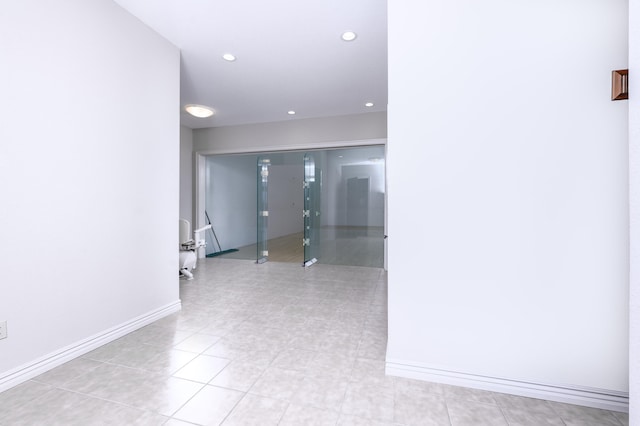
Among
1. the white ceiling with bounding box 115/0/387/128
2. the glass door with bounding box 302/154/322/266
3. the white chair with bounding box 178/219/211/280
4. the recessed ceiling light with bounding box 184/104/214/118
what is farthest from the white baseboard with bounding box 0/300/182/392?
the glass door with bounding box 302/154/322/266

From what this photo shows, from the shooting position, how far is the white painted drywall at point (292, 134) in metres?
4.96

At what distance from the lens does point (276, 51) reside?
298 cm

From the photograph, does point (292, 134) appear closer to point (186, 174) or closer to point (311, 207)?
point (311, 207)

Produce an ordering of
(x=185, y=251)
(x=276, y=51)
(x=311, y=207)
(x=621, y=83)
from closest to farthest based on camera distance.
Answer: (x=621, y=83) < (x=276, y=51) < (x=185, y=251) < (x=311, y=207)

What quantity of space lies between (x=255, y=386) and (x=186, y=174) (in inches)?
200

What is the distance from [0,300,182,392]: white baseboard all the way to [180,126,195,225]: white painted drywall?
3395 mm

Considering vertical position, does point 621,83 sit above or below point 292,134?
below

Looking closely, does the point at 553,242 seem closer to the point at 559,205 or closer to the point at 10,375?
the point at 559,205

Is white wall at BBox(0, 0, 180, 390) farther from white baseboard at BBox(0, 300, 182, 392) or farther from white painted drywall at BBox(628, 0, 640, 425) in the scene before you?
white painted drywall at BBox(628, 0, 640, 425)

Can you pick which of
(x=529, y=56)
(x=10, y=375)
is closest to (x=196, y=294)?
(x=10, y=375)

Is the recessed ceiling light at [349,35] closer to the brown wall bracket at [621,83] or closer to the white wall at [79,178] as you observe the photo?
the white wall at [79,178]

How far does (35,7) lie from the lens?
1709 millimetres

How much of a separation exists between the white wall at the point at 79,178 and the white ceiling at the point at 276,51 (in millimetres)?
395

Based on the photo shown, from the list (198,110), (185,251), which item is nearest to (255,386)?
(185,251)
